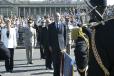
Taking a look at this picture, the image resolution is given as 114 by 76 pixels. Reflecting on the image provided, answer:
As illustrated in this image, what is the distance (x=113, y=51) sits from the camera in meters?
3.00

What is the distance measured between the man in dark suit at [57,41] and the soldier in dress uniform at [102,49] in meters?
8.52

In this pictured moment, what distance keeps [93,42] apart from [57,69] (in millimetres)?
8765

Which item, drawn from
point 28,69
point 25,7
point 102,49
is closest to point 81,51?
point 102,49

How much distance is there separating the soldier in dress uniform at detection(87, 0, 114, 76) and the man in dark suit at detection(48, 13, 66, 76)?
8.52m

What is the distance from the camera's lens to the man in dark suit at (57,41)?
1189 centimetres

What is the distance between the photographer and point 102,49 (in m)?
3.05

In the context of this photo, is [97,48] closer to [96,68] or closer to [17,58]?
[96,68]

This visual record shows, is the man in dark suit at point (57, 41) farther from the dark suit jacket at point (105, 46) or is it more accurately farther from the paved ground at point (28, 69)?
the dark suit jacket at point (105, 46)

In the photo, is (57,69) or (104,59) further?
(57,69)

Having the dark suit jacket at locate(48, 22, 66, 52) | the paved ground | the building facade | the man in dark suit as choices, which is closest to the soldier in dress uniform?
the man in dark suit

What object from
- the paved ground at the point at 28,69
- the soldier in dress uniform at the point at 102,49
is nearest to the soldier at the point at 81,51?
the soldier in dress uniform at the point at 102,49

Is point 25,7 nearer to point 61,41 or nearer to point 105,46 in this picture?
point 61,41

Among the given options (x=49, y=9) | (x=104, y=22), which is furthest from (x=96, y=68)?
(x=49, y=9)

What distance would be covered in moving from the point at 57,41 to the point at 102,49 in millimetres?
9304
